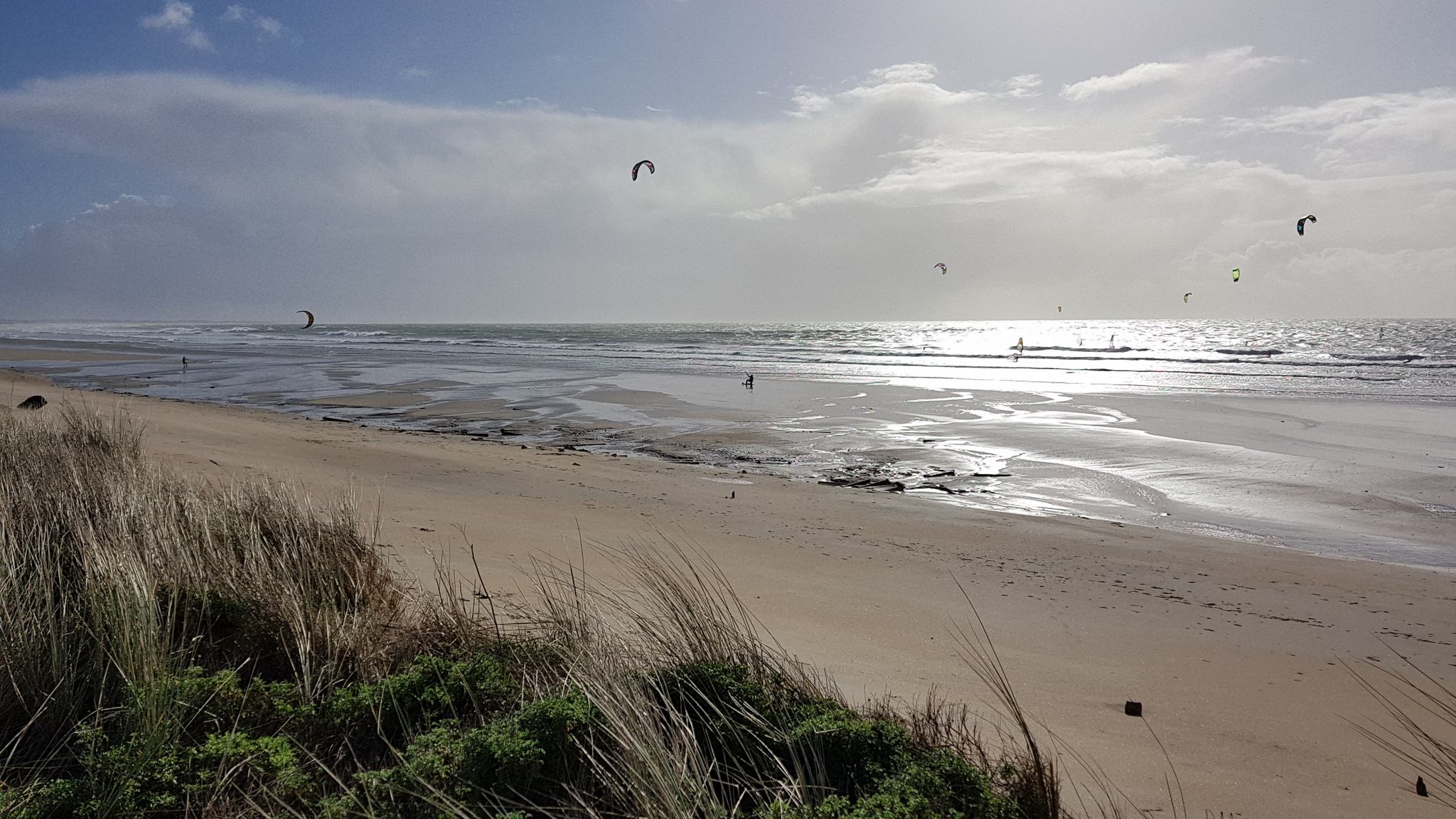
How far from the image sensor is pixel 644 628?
138 inches

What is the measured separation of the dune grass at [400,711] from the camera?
2551 mm

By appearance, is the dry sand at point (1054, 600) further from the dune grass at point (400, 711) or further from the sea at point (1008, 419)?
the sea at point (1008, 419)

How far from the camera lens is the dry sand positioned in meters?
3.61

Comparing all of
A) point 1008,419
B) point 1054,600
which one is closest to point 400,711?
point 1054,600

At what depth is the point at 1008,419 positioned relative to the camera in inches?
696

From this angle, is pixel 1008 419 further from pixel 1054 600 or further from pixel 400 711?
pixel 400 711

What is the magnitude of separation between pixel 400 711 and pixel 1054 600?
16.2ft

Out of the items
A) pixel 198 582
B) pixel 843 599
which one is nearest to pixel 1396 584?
pixel 843 599

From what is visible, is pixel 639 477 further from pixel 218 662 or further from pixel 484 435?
pixel 218 662

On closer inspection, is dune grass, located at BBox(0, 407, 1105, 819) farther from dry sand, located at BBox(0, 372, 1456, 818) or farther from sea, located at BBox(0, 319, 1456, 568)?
sea, located at BBox(0, 319, 1456, 568)

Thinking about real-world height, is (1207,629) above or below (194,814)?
below

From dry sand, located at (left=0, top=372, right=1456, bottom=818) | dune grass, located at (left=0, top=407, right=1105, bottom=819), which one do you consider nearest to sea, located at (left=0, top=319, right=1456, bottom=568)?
dry sand, located at (left=0, top=372, right=1456, bottom=818)

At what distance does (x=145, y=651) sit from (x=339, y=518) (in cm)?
174

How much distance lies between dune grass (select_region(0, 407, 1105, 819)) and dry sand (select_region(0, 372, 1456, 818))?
2.74 ft
